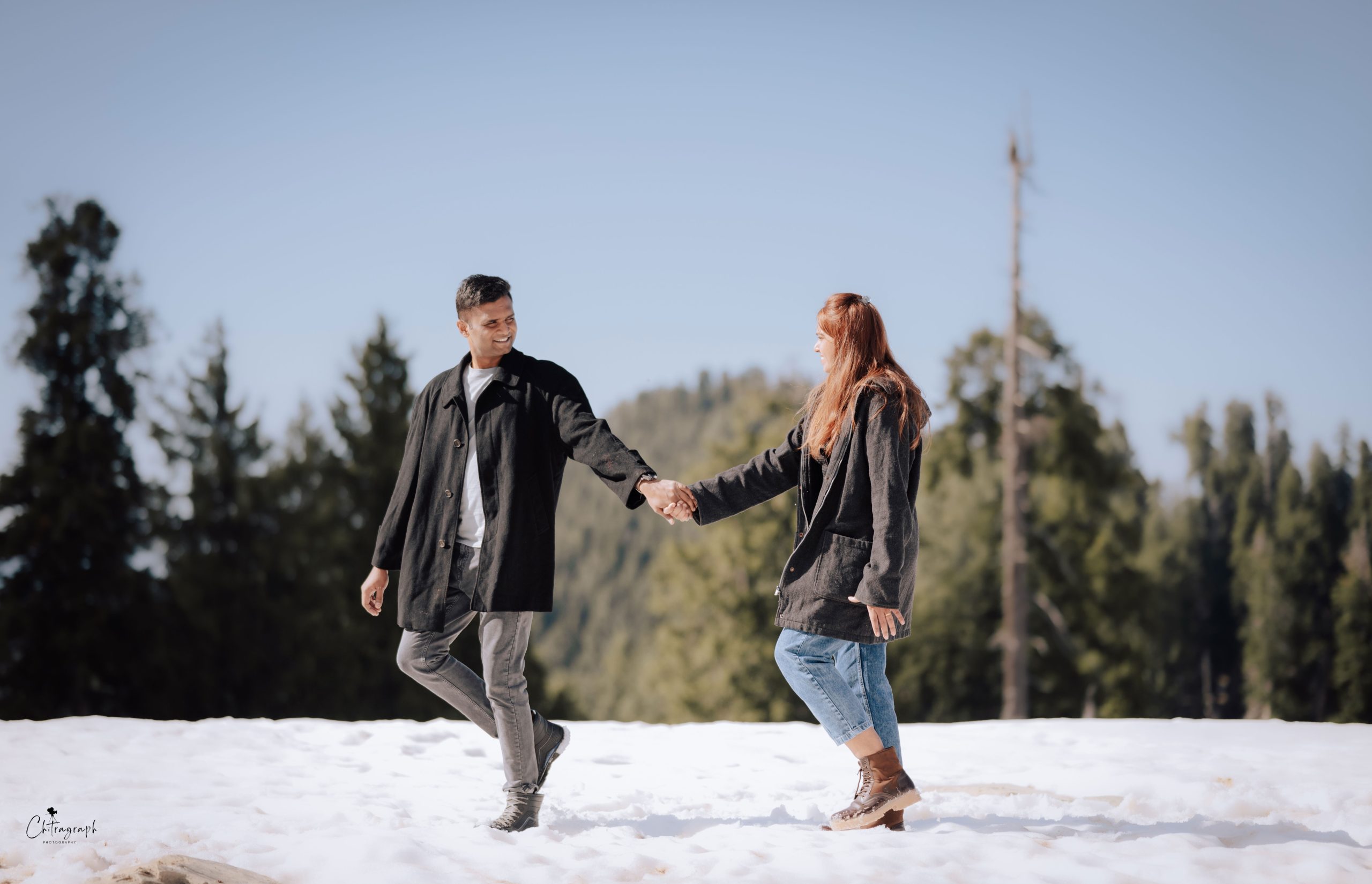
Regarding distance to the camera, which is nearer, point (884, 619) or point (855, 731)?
point (884, 619)

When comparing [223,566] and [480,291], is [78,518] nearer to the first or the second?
[223,566]

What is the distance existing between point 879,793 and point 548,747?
1.18m

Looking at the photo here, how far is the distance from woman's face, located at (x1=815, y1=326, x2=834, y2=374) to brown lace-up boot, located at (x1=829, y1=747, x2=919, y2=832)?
51.4 inches

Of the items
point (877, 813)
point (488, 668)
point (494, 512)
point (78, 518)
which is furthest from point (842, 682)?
point (78, 518)

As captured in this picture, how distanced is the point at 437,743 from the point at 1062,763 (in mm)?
3301

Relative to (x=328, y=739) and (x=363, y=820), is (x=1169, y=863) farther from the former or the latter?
(x=328, y=739)

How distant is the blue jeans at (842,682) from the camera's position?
349 centimetres

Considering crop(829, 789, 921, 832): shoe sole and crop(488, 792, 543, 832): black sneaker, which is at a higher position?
crop(829, 789, 921, 832): shoe sole

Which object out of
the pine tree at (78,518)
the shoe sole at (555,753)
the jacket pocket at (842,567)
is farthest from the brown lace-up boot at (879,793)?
the pine tree at (78,518)

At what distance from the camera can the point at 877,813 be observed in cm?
347

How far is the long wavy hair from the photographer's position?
3.50 meters

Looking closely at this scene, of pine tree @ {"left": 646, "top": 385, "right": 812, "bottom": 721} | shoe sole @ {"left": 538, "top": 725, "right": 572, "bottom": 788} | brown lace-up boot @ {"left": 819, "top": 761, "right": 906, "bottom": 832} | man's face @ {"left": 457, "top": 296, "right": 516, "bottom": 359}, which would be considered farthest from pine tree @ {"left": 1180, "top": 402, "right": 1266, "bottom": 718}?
man's face @ {"left": 457, "top": 296, "right": 516, "bottom": 359}

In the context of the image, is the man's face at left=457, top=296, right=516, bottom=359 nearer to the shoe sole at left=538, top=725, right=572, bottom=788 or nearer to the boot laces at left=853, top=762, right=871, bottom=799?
the shoe sole at left=538, top=725, right=572, bottom=788

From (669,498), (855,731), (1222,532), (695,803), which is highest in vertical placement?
(1222,532)
